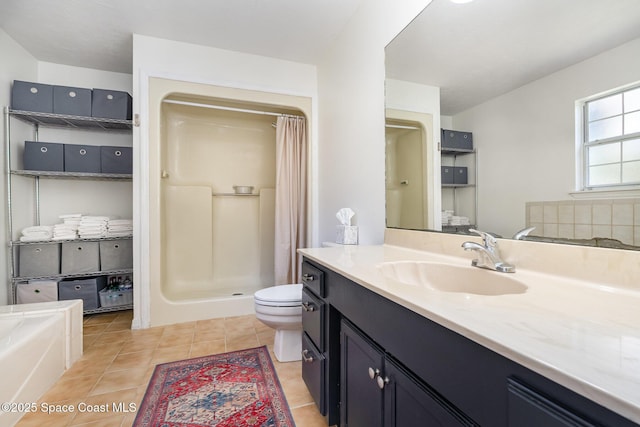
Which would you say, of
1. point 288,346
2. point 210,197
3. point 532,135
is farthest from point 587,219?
point 210,197

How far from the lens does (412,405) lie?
2.30 ft

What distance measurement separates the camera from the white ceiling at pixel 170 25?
6.53 feet

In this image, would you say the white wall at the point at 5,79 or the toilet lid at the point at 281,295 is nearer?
the toilet lid at the point at 281,295

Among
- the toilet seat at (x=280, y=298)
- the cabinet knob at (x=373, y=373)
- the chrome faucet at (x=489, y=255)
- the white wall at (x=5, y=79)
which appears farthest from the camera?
the white wall at (x=5, y=79)

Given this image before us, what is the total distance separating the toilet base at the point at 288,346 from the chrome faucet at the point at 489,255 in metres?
1.22

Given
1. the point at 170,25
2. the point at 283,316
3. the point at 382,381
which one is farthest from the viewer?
the point at 170,25

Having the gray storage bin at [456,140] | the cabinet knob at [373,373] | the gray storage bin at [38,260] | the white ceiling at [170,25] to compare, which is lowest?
the cabinet knob at [373,373]

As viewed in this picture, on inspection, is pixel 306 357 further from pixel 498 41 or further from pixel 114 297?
pixel 114 297

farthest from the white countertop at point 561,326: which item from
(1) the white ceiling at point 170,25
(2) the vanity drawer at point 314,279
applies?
(1) the white ceiling at point 170,25

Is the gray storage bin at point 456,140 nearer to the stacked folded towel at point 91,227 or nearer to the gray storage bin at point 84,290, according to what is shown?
the stacked folded towel at point 91,227

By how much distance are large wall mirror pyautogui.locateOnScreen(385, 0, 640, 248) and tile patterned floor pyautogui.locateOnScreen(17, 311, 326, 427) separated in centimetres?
114

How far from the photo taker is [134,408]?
1385mm

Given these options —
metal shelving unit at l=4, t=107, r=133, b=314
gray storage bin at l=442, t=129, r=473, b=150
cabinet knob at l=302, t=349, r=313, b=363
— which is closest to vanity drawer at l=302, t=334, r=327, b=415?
cabinet knob at l=302, t=349, r=313, b=363

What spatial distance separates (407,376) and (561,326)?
1.20ft
